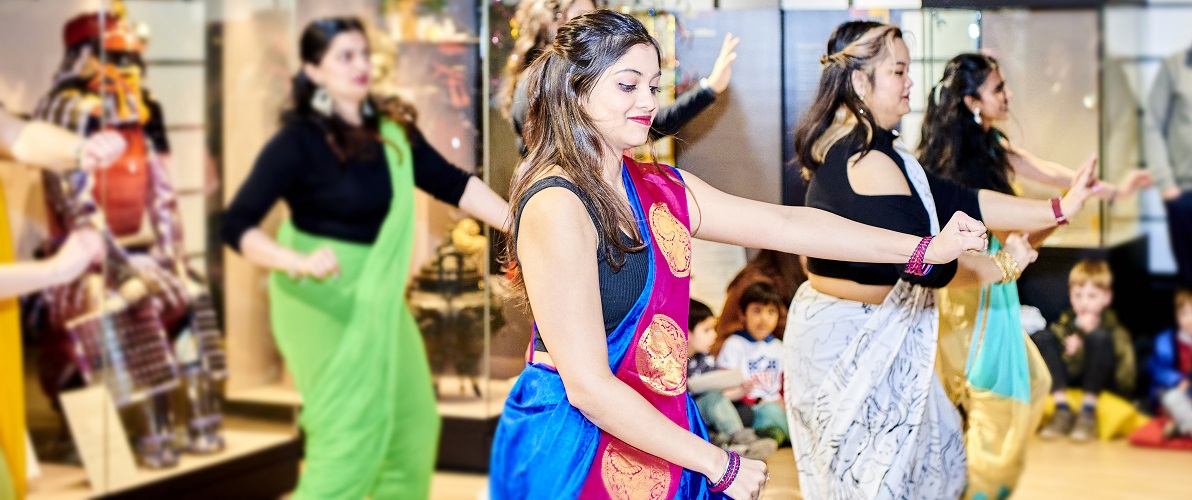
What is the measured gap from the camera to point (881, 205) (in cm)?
220

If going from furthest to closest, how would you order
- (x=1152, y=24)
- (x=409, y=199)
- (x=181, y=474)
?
(x=181, y=474), (x=409, y=199), (x=1152, y=24)

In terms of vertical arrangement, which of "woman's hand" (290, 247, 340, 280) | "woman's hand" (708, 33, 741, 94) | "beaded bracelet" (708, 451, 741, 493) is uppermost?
"woman's hand" (708, 33, 741, 94)

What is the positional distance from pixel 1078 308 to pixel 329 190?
1.86m

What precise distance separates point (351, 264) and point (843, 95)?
56.3 inches

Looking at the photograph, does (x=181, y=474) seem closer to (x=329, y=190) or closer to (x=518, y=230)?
(x=329, y=190)

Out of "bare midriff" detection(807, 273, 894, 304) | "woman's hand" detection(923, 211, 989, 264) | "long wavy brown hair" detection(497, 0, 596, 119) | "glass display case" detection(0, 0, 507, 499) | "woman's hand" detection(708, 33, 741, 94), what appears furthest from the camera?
"glass display case" detection(0, 0, 507, 499)

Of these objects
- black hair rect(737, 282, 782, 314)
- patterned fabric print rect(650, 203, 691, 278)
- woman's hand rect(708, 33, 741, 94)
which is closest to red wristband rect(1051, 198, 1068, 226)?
black hair rect(737, 282, 782, 314)

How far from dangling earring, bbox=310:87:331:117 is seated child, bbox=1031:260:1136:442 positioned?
6.12ft

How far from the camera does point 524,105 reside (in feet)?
8.19

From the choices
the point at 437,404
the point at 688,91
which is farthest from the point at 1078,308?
the point at 437,404

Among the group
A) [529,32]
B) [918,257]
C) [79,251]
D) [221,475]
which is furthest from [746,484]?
[79,251]

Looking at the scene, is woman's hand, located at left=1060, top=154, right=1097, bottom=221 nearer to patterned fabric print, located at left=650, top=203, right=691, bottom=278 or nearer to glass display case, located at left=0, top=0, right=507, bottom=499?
patterned fabric print, located at left=650, top=203, right=691, bottom=278

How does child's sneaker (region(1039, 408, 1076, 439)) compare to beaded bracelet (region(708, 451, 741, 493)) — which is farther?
child's sneaker (region(1039, 408, 1076, 439))

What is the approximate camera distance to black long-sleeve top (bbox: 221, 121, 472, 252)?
3025 millimetres
